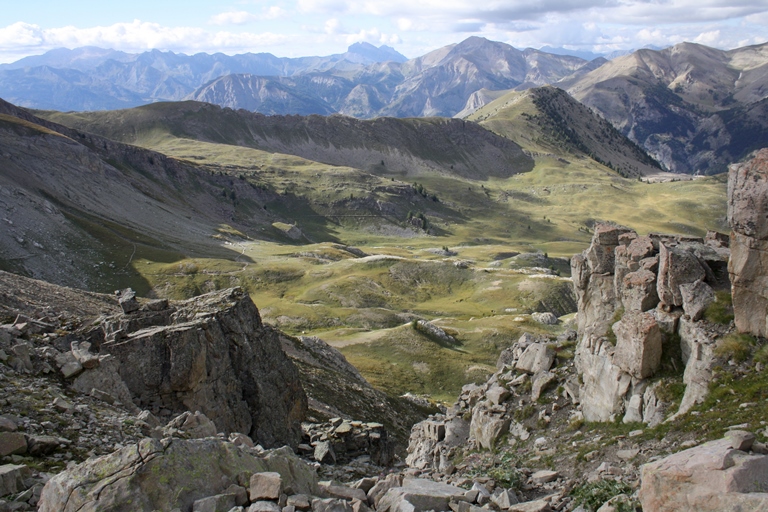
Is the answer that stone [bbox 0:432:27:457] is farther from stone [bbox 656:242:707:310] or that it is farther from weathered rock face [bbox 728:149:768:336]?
weathered rock face [bbox 728:149:768:336]

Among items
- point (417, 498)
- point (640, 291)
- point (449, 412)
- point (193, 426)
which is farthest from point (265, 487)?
point (449, 412)

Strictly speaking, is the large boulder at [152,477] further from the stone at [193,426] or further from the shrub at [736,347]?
the shrub at [736,347]

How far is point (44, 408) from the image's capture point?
1986 cm

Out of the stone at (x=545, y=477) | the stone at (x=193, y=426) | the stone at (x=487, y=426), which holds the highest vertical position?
the stone at (x=193, y=426)

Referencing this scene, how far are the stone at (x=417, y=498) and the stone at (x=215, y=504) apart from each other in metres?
4.03

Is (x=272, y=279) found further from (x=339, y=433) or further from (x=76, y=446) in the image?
(x=76, y=446)

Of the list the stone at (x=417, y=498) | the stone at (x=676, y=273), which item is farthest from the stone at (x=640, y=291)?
the stone at (x=417, y=498)

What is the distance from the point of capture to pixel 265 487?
1483 centimetres

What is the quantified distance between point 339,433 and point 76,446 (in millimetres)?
19336

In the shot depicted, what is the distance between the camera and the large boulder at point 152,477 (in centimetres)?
1348

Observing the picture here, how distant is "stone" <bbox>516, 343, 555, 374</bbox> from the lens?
3441 cm

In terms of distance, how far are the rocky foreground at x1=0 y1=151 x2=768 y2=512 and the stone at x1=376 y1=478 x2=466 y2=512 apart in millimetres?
56

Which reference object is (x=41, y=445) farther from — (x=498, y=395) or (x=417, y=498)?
(x=498, y=395)

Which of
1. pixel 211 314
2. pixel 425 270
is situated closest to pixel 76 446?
pixel 211 314
